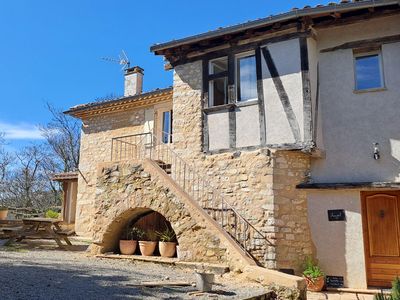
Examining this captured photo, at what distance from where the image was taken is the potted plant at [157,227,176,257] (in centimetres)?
816

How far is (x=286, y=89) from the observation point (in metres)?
8.04

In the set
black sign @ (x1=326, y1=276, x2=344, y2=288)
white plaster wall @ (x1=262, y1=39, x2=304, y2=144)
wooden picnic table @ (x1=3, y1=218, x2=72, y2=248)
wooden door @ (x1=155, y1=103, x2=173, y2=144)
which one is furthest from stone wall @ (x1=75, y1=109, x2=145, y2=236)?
black sign @ (x1=326, y1=276, x2=344, y2=288)

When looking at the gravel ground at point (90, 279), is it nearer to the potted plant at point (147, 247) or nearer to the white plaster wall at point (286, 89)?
the potted plant at point (147, 247)

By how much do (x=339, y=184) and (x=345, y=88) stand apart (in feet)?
6.80

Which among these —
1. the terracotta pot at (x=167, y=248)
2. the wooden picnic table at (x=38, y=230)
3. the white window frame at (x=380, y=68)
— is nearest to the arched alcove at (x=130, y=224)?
the terracotta pot at (x=167, y=248)

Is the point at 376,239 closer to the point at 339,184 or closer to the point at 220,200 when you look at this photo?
the point at 339,184

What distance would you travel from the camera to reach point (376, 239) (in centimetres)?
754

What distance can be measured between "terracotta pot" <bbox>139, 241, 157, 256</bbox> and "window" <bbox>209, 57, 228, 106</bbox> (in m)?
3.57

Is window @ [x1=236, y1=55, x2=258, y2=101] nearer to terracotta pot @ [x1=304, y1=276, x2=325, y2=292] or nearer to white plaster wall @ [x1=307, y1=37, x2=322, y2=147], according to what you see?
white plaster wall @ [x1=307, y1=37, x2=322, y2=147]

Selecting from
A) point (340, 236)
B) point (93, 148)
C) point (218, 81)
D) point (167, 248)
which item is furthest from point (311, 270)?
point (93, 148)

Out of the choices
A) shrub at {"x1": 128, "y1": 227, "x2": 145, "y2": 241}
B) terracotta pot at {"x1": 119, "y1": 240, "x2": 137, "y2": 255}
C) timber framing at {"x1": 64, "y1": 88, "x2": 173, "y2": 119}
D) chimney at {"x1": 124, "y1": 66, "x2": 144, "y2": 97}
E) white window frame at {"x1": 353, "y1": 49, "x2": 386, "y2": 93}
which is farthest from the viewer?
chimney at {"x1": 124, "y1": 66, "x2": 144, "y2": 97}

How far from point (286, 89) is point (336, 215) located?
284cm

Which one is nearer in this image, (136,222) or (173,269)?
(173,269)

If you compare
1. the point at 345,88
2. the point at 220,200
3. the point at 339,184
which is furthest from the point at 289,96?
the point at 220,200
